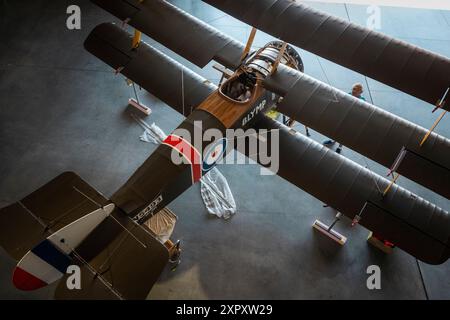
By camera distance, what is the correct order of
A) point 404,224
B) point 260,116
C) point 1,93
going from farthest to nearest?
1. point 1,93
2. point 260,116
3. point 404,224

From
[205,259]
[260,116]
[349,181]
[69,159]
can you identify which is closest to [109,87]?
[69,159]

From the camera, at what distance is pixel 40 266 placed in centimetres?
401

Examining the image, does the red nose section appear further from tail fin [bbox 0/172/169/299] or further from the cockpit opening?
the cockpit opening

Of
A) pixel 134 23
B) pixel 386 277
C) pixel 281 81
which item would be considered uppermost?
pixel 134 23

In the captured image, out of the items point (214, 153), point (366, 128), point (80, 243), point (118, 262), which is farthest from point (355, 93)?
point (80, 243)

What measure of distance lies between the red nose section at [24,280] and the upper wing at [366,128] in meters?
3.76

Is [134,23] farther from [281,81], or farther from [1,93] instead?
[1,93]

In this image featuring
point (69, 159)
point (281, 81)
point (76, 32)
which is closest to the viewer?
point (281, 81)

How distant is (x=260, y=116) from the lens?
20.2 ft

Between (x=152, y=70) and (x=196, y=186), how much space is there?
84.3 inches

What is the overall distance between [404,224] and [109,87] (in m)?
6.24

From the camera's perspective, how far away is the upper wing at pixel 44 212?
4.15 meters

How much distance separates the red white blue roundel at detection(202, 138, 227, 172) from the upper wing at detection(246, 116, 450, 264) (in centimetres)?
53

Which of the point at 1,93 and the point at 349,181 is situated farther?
the point at 1,93
